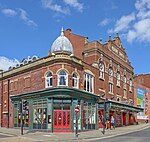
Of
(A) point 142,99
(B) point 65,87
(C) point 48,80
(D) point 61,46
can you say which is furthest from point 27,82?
(A) point 142,99

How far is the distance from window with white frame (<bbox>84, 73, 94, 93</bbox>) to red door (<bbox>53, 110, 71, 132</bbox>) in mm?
5477

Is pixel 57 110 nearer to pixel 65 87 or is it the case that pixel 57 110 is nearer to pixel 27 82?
pixel 65 87

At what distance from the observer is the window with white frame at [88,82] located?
1388 inches

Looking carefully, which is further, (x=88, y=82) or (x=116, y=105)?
(x=116, y=105)

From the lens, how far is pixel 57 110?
30.7m

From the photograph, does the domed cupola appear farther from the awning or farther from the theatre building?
the awning

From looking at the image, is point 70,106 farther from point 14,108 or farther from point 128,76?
point 128,76

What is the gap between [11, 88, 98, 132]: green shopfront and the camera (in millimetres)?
30375

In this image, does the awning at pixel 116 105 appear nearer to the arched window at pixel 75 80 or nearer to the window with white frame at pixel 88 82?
the window with white frame at pixel 88 82

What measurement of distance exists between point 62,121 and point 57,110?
132 centimetres

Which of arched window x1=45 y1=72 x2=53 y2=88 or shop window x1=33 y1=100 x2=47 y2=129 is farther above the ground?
arched window x1=45 y1=72 x2=53 y2=88

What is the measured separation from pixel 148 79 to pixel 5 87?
1788 inches

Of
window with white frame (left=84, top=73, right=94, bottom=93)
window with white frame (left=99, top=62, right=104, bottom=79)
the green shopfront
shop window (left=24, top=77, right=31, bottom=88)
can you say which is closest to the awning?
window with white frame (left=84, top=73, right=94, bottom=93)

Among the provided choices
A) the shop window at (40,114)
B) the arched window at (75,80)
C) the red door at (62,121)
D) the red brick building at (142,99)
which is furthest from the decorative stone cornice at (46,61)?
the red brick building at (142,99)
